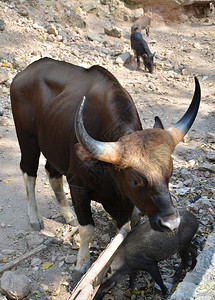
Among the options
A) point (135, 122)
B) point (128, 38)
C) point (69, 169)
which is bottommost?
point (128, 38)

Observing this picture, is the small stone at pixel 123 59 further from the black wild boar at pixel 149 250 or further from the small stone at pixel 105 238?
the black wild boar at pixel 149 250

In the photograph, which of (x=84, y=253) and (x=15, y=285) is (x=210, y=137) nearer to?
(x=84, y=253)

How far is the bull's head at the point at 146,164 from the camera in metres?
2.78

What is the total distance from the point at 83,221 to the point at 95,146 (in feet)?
4.57

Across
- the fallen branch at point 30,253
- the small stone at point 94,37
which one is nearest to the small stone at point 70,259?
the fallen branch at point 30,253

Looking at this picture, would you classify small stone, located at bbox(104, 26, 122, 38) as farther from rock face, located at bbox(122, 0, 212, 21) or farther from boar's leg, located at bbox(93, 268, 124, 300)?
boar's leg, located at bbox(93, 268, 124, 300)

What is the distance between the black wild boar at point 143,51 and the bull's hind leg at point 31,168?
8571 mm

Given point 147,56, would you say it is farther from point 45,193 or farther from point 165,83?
point 45,193

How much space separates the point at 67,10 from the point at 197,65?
606 cm

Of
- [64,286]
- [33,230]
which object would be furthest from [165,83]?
[64,286]

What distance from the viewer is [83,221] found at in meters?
3.92

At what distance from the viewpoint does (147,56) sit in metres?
12.3

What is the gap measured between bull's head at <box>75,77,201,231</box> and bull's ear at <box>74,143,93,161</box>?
0.32 meters

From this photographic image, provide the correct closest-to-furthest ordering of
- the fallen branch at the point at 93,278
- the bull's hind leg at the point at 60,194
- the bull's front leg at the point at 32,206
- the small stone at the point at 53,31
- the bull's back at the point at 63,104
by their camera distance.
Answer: the fallen branch at the point at 93,278
the bull's back at the point at 63,104
the bull's front leg at the point at 32,206
the bull's hind leg at the point at 60,194
the small stone at the point at 53,31
